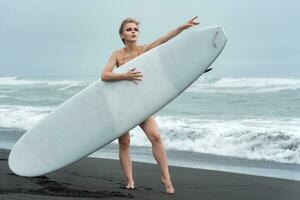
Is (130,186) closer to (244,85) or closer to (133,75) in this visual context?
(133,75)

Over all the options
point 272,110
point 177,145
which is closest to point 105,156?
point 177,145

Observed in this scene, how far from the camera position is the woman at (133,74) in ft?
13.1

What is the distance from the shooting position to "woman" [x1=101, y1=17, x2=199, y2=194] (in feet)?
13.1

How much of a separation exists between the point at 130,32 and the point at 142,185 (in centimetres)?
131

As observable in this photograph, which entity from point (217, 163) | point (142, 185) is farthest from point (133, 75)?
point (217, 163)

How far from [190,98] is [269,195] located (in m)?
14.2

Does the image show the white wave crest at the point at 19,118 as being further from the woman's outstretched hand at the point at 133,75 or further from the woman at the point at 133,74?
the woman's outstretched hand at the point at 133,75

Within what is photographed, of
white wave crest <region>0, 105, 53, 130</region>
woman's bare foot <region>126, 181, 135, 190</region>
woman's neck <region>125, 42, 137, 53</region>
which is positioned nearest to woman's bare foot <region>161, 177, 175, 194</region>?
woman's bare foot <region>126, 181, 135, 190</region>

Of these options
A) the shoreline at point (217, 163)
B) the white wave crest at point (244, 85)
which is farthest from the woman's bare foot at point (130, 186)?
the white wave crest at point (244, 85)

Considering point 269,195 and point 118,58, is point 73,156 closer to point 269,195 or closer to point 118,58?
point 118,58

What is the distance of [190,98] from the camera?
1850 cm

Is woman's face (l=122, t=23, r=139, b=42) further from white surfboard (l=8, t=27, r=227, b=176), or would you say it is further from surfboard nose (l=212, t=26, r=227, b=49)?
surfboard nose (l=212, t=26, r=227, b=49)

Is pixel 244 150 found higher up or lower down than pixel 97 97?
lower down

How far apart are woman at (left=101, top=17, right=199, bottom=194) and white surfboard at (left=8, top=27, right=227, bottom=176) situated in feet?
0.20
